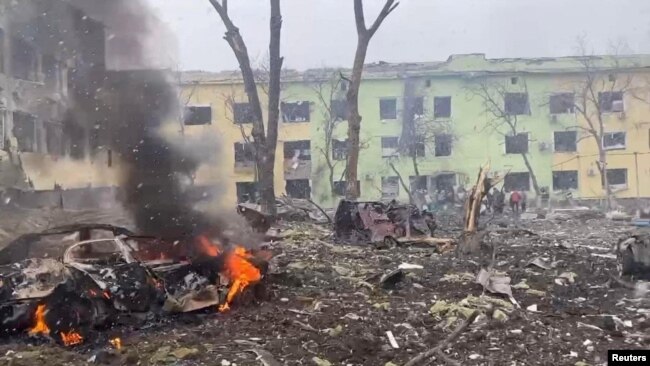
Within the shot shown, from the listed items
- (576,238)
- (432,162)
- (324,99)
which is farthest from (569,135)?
(576,238)

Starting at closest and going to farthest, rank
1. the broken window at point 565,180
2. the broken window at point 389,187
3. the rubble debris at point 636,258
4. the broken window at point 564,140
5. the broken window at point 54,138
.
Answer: the rubble debris at point 636,258 < the broken window at point 54,138 < the broken window at point 565,180 < the broken window at point 564,140 < the broken window at point 389,187

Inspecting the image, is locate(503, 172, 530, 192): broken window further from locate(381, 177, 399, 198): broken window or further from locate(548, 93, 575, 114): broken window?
locate(381, 177, 399, 198): broken window

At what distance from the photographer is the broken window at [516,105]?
42.0 metres

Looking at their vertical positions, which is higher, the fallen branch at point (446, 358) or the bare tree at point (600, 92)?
the bare tree at point (600, 92)

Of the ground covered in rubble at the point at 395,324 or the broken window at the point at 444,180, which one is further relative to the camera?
the broken window at the point at 444,180

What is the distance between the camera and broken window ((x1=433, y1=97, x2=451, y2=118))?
42062 mm

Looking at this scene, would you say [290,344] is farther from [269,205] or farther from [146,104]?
[269,205]

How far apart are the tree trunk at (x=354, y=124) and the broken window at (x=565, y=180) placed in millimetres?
26818

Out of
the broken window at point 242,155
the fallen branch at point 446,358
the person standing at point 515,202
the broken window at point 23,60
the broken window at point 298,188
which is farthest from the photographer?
the broken window at point 298,188

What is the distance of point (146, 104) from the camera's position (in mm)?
14922

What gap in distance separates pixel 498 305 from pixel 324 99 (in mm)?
35651

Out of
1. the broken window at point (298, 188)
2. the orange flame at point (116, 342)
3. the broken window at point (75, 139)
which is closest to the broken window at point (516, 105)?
the broken window at point (298, 188)

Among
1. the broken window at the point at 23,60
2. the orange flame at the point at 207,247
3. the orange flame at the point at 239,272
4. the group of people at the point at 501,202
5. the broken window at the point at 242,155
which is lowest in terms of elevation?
the group of people at the point at 501,202

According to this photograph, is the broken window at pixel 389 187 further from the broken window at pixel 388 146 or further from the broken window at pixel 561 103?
the broken window at pixel 561 103
